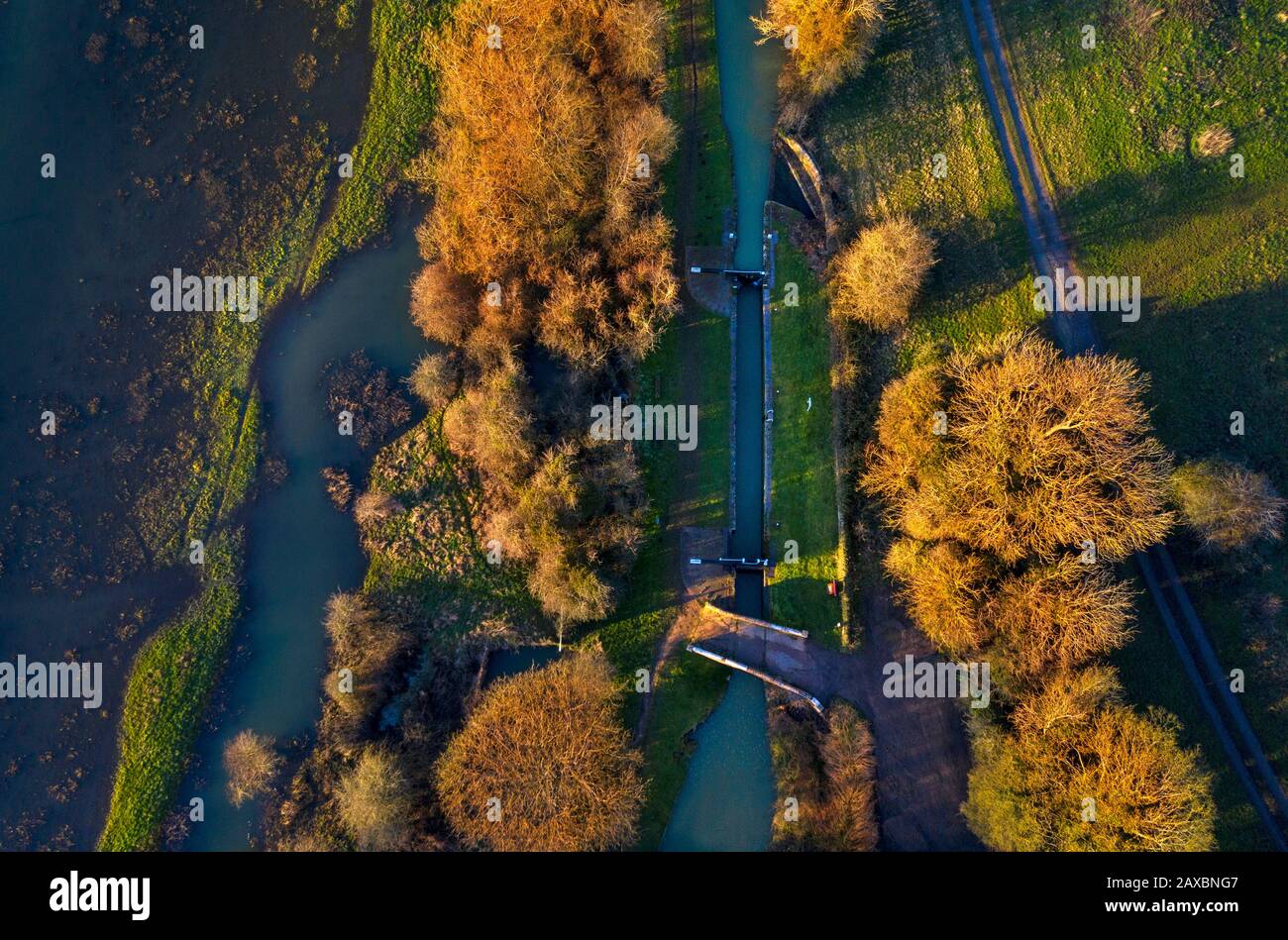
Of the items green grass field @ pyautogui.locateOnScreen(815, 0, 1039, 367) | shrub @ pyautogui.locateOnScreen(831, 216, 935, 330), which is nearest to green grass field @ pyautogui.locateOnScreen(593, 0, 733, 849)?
shrub @ pyautogui.locateOnScreen(831, 216, 935, 330)

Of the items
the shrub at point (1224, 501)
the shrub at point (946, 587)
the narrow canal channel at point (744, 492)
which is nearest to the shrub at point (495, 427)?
the narrow canal channel at point (744, 492)

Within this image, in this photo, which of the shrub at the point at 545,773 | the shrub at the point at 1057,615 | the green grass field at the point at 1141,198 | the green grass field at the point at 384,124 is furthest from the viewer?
the green grass field at the point at 384,124

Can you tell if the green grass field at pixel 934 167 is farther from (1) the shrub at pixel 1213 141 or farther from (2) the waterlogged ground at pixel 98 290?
(2) the waterlogged ground at pixel 98 290

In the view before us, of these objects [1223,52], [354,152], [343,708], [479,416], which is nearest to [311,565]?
[343,708]
